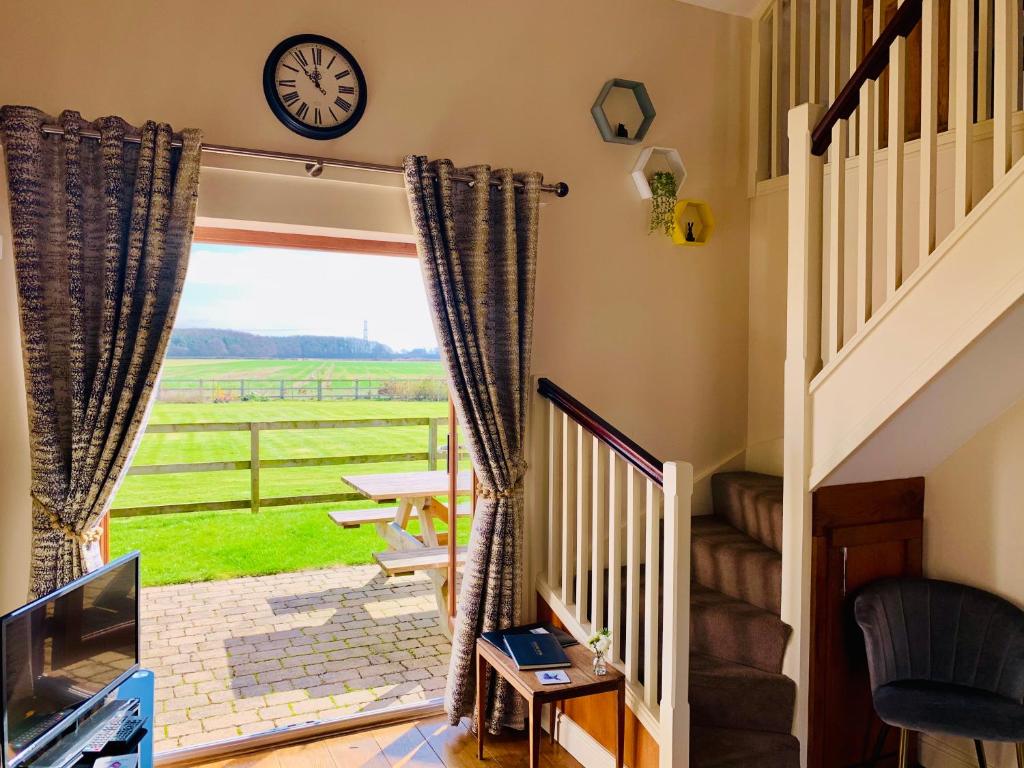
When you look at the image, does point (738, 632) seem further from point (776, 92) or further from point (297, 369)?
point (776, 92)

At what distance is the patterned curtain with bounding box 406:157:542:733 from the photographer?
2.88 meters

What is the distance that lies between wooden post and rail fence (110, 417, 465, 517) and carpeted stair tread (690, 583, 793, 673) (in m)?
1.33

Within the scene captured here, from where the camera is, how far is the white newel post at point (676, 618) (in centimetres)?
230

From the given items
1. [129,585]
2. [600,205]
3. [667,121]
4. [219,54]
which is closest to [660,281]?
[600,205]

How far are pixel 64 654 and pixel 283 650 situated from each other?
1558 mm

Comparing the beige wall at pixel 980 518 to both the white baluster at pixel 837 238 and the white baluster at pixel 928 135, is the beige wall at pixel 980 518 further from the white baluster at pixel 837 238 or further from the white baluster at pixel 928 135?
the white baluster at pixel 928 135

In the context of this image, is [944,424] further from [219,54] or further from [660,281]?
[219,54]

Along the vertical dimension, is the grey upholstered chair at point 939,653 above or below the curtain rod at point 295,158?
below

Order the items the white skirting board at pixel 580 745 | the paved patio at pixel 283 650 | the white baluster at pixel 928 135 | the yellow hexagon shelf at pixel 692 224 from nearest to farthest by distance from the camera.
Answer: the white baluster at pixel 928 135 → the white skirting board at pixel 580 745 → the paved patio at pixel 283 650 → the yellow hexagon shelf at pixel 692 224

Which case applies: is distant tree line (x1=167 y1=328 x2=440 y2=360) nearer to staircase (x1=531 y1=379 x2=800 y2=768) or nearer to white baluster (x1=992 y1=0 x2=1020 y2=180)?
staircase (x1=531 y1=379 x2=800 y2=768)

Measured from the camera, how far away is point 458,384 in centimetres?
291

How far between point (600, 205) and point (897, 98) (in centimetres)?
128

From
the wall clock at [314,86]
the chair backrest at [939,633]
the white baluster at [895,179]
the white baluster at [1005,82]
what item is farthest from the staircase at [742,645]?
the wall clock at [314,86]

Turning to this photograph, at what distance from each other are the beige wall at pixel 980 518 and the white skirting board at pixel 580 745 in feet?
4.06
